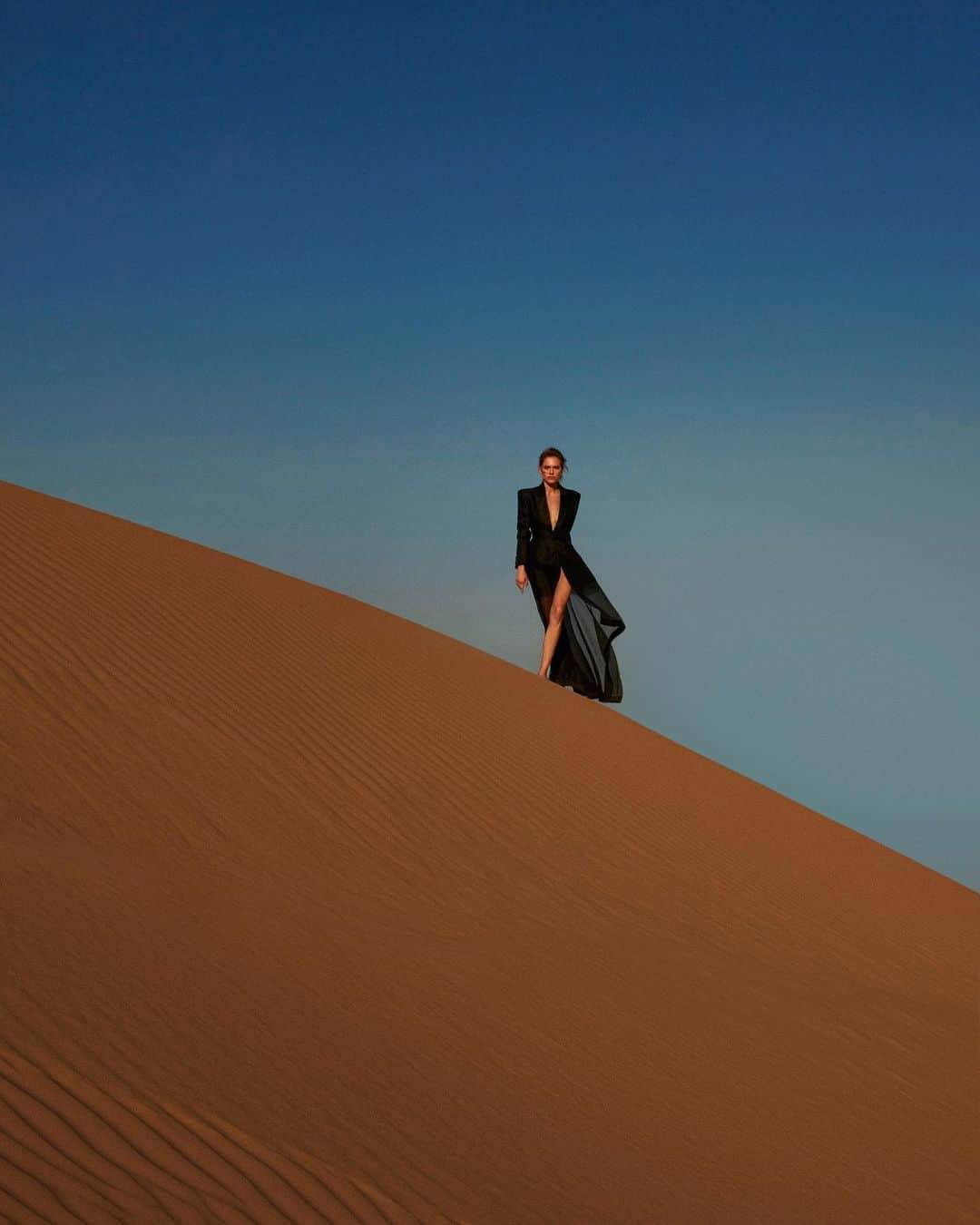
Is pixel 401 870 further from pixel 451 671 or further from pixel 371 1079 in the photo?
pixel 451 671

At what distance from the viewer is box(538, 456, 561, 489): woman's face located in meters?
12.1

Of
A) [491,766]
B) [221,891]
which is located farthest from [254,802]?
[491,766]

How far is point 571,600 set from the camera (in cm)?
1277

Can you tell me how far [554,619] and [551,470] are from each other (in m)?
1.46

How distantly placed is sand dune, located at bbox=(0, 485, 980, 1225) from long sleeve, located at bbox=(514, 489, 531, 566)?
1.25 m

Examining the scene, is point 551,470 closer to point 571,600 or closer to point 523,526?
point 523,526

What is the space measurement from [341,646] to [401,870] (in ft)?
15.3

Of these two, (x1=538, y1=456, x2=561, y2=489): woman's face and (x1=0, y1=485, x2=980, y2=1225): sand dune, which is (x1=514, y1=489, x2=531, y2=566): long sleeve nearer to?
(x1=538, y1=456, x2=561, y2=489): woman's face

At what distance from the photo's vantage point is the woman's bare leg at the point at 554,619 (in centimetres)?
1255

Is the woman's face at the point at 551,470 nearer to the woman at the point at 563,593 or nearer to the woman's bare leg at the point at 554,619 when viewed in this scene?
the woman at the point at 563,593

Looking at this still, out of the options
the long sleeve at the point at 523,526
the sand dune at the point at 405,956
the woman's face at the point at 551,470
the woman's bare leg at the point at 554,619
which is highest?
the woman's face at the point at 551,470

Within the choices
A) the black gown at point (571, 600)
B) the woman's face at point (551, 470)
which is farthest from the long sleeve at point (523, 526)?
the woman's face at point (551, 470)

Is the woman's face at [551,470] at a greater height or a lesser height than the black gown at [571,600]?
greater

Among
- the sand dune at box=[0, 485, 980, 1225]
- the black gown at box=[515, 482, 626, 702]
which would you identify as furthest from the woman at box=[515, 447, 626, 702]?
the sand dune at box=[0, 485, 980, 1225]
